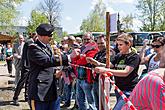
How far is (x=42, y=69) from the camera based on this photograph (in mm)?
3893

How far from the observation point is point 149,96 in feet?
6.61

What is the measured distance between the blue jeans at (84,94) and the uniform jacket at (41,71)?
2337 mm

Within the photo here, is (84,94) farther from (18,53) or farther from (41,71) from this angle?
(18,53)

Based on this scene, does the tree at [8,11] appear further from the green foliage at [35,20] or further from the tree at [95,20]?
Result: the tree at [95,20]

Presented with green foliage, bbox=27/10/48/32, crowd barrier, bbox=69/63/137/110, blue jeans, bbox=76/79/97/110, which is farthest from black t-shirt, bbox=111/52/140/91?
green foliage, bbox=27/10/48/32

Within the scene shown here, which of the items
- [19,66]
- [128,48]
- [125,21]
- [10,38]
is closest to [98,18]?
[125,21]

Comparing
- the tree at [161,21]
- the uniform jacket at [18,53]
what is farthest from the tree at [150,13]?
the uniform jacket at [18,53]

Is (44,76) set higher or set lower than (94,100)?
higher

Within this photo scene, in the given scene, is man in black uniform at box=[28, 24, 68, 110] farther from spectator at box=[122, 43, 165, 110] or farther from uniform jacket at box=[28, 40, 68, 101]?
spectator at box=[122, 43, 165, 110]

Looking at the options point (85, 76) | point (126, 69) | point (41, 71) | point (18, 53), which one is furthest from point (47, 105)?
point (18, 53)

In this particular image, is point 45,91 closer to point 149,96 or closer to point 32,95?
point 32,95

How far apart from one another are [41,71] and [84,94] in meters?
2.71

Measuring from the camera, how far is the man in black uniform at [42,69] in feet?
12.5

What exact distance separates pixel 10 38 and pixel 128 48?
120ft
